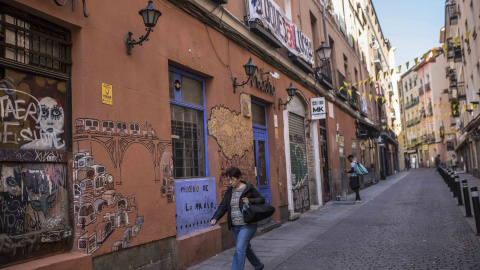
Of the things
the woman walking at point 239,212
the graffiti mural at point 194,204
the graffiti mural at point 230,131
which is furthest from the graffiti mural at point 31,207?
the graffiti mural at point 230,131

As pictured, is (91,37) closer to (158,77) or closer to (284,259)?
(158,77)

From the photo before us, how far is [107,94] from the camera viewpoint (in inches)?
199

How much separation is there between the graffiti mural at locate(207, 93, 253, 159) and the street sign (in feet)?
17.6

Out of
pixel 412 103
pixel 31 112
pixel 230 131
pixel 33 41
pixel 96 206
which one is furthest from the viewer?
pixel 412 103

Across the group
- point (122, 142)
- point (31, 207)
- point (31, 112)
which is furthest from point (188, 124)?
point (31, 207)

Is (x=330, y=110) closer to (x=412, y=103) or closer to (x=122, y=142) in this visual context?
(x=122, y=142)

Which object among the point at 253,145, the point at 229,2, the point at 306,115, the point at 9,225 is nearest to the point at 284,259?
the point at 253,145

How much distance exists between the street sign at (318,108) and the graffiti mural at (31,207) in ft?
34.9

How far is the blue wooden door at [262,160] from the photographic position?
999 centimetres

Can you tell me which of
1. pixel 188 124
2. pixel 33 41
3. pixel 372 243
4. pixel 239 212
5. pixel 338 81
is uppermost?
pixel 338 81

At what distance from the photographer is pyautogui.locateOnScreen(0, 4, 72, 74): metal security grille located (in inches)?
163

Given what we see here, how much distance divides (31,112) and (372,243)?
6185 mm

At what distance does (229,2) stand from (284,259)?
5.58 meters

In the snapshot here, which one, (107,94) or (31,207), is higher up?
(107,94)
